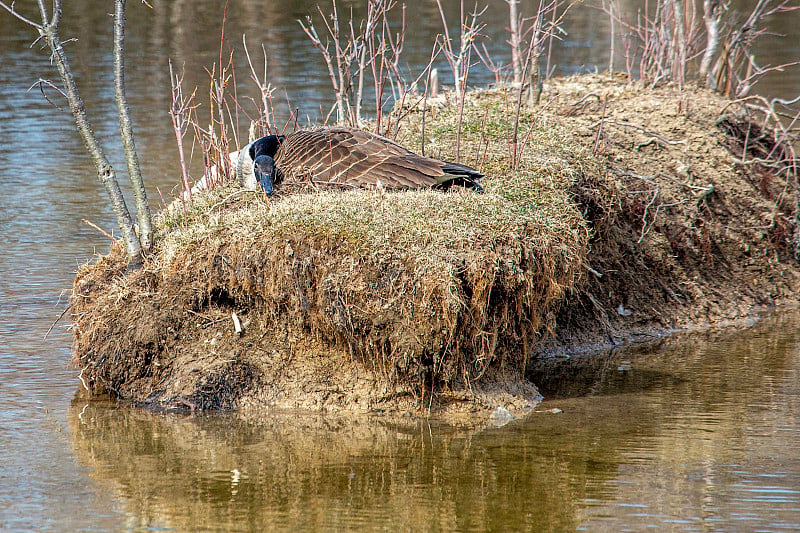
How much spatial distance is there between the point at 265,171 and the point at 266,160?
0.10 m

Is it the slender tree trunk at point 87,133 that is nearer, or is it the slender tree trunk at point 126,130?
the slender tree trunk at point 87,133

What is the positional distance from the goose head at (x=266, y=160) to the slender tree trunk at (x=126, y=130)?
773mm

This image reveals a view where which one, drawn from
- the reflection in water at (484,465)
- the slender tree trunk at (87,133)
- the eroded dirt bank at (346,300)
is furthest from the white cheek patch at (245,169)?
the reflection in water at (484,465)

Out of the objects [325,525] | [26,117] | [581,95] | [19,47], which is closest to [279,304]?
[325,525]

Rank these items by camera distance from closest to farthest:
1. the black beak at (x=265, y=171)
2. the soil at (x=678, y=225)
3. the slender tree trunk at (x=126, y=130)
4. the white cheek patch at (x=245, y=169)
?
the slender tree trunk at (x=126, y=130)
the black beak at (x=265, y=171)
the white cheek patch at (x=245, y=169)
the soil at (x=678, y=225)

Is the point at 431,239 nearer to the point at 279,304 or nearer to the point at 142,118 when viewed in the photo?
the point at 279,304

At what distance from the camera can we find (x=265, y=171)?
6.41 metres

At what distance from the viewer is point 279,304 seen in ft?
18.4

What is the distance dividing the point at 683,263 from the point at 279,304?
371 centimetres

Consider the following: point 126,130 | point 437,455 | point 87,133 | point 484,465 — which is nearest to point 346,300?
point 437,455

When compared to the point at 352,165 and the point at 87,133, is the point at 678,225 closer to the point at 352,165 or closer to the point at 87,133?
the point at 352,165

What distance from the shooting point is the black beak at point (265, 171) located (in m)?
6.32

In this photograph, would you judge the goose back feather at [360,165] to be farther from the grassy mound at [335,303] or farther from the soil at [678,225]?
the soil at [678,225]

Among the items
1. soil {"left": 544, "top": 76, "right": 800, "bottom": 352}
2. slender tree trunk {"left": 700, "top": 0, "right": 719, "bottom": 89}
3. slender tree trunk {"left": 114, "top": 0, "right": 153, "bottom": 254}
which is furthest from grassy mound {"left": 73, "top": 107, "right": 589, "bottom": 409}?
slender tree trunk {"left": 700, "top": 0, "right": 719, "bottom": 89}
